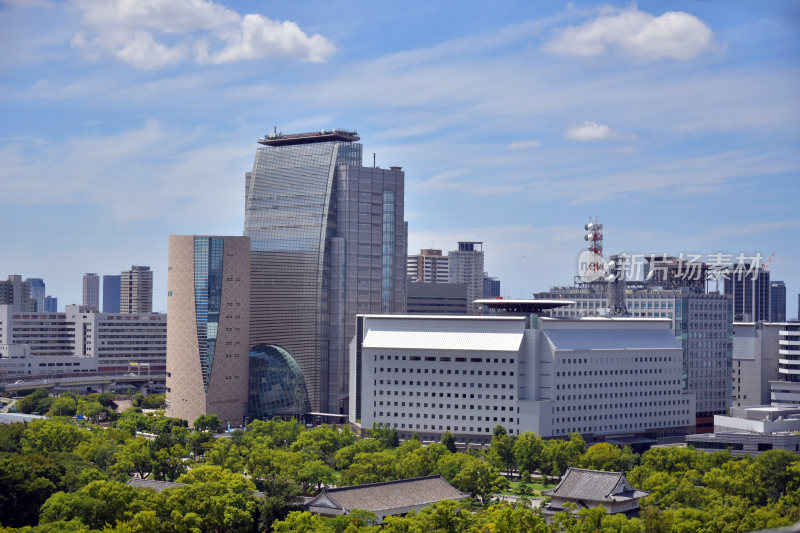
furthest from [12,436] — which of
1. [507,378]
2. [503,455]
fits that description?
[507,378]

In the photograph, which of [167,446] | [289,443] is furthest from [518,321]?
[167,446]

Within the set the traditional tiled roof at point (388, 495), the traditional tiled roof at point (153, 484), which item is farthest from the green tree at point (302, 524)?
the traditional tiled roof at point (153, 484)

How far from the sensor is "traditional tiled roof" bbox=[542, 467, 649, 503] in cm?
12269

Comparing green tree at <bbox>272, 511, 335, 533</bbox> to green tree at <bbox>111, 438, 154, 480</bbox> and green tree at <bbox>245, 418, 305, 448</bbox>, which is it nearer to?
green tree at <bbox>111, 438, 154, 480</bbox>

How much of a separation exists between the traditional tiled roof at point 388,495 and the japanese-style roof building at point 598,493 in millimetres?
11409

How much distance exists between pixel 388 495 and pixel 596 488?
23542 millimetres

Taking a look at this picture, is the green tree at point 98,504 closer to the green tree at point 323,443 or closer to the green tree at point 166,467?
the green tree at point 166,467

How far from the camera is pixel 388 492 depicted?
404 feet

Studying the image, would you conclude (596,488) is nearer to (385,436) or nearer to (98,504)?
(98,504)

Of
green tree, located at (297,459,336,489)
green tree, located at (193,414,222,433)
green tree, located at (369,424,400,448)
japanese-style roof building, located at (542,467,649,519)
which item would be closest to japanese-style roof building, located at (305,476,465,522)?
japanese-style roof building, located at (542,467,649,519)

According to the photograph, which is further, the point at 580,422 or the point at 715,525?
the point at 580,422

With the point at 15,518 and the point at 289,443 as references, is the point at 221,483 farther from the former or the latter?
the point at 289,443

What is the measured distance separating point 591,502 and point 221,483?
1605 inches

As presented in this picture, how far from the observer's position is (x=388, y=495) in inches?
4813
